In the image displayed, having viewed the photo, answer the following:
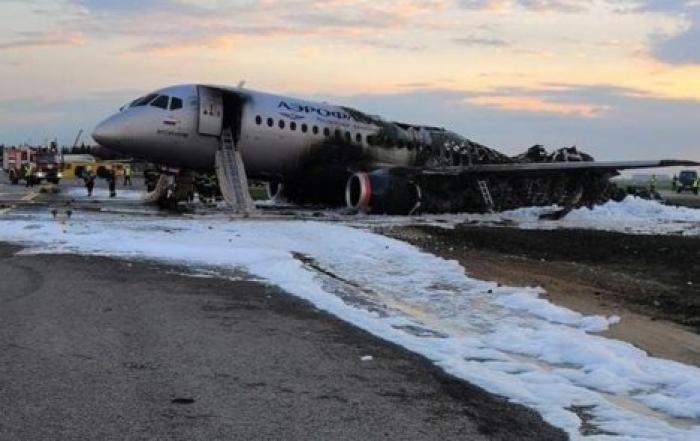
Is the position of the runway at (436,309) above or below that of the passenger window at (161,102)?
below

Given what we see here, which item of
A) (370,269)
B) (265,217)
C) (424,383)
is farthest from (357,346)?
(265,217)

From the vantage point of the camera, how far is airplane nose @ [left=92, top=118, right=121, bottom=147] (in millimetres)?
22734

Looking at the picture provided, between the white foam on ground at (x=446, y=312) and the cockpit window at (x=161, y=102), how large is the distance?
5.89 m

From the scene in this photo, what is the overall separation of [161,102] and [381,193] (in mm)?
6775

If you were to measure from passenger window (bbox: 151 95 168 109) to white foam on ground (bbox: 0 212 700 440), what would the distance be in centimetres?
587

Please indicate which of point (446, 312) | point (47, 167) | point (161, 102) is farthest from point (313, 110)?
point (47, 167)

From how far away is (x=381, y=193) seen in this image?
80.1 ft

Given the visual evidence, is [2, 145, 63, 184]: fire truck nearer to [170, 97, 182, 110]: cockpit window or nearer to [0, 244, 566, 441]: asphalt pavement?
[170, 97, 182, 110]: cockpit window

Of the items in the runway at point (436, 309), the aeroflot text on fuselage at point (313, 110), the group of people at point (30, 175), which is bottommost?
the runway at point (436, 309)

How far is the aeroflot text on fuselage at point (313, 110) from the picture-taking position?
2550cm

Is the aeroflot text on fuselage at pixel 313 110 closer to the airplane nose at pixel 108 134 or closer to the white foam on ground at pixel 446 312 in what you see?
the airplane nose at pixel 108 134

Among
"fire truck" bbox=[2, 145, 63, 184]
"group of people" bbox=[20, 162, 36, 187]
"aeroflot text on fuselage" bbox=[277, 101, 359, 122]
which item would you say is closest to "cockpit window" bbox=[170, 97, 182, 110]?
"aeroflot text on fuselage" bbox=[277, 101, 359, 122]

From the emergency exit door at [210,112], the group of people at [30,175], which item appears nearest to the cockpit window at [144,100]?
the emergency exit door at [210,112]

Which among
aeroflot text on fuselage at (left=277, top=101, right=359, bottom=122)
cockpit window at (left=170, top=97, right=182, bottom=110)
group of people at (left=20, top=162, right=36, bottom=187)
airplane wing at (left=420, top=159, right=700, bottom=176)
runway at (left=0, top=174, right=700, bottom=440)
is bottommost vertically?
runway at (left=0, top=174, right=700, bottom=440)
